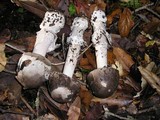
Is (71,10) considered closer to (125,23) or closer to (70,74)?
→ (125,23)

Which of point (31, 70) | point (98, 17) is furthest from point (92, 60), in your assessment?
point (31, 70)

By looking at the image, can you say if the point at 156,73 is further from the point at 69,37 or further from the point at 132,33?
the point at 69,37

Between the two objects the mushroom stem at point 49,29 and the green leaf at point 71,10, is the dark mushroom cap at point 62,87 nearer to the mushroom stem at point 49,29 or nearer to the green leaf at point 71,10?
the mushroom stem at point 49,29

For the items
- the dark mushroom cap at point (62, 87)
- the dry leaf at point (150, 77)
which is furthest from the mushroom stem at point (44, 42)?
the dry leaf at point (150, 77)

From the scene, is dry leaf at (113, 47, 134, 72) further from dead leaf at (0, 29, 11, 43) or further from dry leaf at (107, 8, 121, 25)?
dead leaf at (0, 29, 11, 43)

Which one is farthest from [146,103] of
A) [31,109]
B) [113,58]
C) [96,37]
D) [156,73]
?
[31,109]
